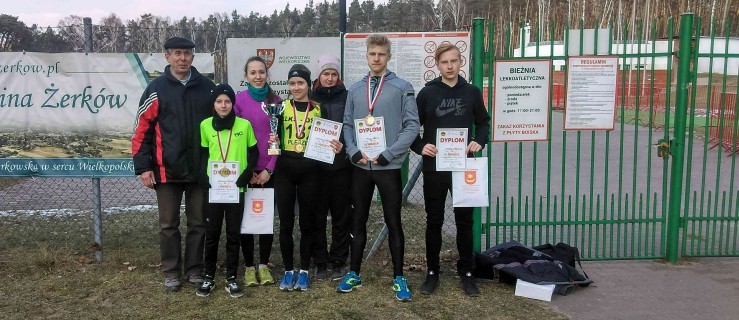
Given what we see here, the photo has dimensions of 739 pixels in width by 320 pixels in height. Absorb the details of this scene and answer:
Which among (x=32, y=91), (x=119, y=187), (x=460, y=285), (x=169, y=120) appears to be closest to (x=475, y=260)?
(x=460, y=285)

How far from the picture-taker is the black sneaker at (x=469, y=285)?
4824 millimetres

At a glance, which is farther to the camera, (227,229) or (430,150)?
(227,229)

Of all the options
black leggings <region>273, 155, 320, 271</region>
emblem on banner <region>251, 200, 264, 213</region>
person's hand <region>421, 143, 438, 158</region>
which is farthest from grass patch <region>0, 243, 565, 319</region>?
person's hand <region>421, 143, 438, 158</region>

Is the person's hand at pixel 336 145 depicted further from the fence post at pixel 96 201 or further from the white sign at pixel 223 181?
the fence post at pixel 96 201

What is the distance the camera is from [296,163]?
15.5ft

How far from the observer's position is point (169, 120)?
15.5 ft

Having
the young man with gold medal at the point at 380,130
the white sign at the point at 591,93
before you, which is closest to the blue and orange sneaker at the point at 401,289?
the young man with gold medal at the point at 380,130

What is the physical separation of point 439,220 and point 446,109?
2.95ft

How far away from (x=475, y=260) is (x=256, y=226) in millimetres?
1933

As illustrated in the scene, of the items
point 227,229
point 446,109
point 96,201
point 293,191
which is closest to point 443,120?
point 446,109

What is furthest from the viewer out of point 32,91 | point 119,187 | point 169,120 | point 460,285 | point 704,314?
point 119,187

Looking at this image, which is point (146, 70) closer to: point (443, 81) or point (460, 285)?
point (443, 81)

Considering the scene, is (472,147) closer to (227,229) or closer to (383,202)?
(383,202)

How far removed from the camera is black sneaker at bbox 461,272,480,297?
190 inches
